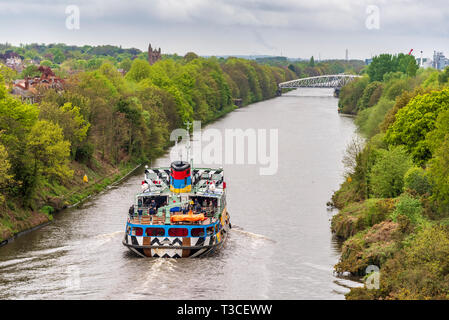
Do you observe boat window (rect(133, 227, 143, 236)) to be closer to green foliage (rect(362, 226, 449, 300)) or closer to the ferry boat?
the ferry boat

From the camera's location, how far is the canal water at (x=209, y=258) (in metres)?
41.2

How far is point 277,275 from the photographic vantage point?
44.7 m

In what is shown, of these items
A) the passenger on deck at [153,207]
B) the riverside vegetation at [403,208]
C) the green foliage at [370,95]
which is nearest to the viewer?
the riverside vegetation at [403,208]

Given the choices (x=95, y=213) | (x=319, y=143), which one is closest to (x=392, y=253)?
(x=95, y=213)

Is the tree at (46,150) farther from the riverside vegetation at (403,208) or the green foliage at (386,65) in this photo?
the green foliage at (386,65)

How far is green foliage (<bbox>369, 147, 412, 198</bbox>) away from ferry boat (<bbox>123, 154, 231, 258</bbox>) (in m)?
12.0

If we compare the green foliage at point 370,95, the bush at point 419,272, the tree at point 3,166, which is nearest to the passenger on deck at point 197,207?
the tree at point 3,166

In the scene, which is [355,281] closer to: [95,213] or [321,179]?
[95,213]

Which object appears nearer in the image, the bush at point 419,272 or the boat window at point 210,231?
the bush at point 419,272

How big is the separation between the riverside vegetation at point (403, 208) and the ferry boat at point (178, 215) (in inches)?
349

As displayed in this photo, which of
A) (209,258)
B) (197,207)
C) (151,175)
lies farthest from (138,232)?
(151,175)

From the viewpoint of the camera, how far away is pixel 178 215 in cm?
4800

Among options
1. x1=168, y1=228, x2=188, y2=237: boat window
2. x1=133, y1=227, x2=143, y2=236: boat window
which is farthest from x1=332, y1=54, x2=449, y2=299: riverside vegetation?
x1=133, y1=227, x2=143, y2=236: boat window

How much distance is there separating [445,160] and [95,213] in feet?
97.6
